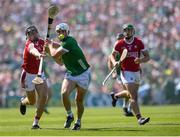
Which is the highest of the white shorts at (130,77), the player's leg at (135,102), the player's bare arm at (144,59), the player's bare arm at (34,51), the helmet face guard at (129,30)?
the helmet face guard at (129,30)

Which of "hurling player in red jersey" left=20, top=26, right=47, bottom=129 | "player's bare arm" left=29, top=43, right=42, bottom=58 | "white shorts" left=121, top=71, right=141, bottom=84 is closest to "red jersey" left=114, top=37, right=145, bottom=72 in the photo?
"white shorts" left=121, top=71, right=141, bottom=84

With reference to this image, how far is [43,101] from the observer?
53.6ft

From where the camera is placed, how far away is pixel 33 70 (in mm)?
17156

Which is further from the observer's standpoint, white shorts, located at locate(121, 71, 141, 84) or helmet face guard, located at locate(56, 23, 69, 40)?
white shorts, located at locate(121, 71, 141, 84)

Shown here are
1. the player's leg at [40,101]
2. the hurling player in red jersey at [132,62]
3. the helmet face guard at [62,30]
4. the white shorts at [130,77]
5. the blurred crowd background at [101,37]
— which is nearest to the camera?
the helmet face guard at [62,30]

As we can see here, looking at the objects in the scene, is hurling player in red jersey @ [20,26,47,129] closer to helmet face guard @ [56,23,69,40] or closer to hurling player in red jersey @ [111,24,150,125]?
helmet face guard @ [56,23,69,40]

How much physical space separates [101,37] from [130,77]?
21.9 metres

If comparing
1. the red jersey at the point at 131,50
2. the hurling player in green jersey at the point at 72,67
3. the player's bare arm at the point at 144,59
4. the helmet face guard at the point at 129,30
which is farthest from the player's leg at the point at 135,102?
the hurling player in green jersey at the point at 72,67

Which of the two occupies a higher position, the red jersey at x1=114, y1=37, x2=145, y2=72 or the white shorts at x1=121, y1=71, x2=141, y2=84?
the red jersey at x1=114, y1=37, x2=145, y2=72

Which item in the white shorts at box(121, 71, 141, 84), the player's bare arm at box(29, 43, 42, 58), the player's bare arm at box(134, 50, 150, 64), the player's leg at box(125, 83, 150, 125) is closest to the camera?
the player's bare arm at box(29, 43, 42, 58)

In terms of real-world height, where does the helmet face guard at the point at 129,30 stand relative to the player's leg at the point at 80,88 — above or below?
above

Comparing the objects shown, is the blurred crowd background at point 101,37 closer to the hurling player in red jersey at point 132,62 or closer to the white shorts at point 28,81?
the hurling player in red jersey at point 132,62

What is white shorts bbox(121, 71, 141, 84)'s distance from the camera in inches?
684

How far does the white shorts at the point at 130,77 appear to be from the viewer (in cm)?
1738
